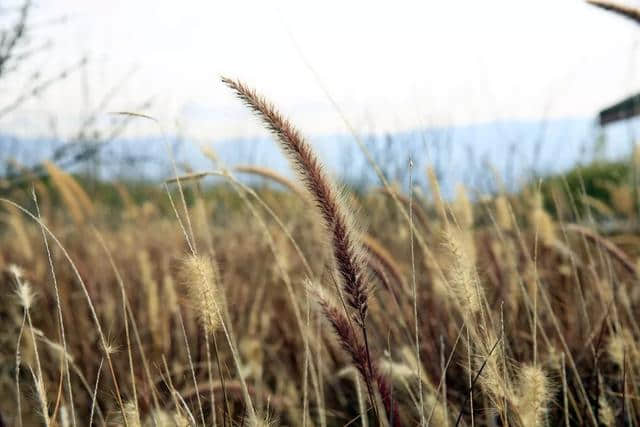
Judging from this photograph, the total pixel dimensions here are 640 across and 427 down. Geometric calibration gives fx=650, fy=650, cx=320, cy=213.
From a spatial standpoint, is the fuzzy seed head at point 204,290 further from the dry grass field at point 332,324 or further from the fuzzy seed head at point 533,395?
the fuzzy seed head at point 533,395

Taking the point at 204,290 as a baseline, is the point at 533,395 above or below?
below

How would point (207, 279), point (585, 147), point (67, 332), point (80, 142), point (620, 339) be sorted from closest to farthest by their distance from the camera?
point (207, 279), point (620, 339), point (67, 332), point (585, 147), point (80, 142)

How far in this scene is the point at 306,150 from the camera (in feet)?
2.68

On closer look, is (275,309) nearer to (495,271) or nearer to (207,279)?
(495,271)

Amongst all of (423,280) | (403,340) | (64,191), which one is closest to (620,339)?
(403,340)

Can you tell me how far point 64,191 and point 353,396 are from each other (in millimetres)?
1361

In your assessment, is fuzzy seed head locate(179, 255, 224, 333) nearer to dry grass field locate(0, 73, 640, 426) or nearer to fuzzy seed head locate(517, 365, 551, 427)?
dry grass field locate(0, 73, 640, 426)

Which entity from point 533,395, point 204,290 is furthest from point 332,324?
point 533,395

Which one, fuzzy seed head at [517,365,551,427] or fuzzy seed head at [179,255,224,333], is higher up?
fuzzy seed head at [179,255,224,333]

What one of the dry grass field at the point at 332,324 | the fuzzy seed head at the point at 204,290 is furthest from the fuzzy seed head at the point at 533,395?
the fuzzy seed head at the point at 204,290

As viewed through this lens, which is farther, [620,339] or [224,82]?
[620,339]

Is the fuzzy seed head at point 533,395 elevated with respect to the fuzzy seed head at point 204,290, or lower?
lower

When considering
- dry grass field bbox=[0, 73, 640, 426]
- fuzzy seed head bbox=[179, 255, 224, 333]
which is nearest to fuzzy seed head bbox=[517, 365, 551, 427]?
dry grass field bbox=[0, 73, 640, 426]

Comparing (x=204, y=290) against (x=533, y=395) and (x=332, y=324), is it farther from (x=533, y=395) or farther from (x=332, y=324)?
(x=533, y=395)
